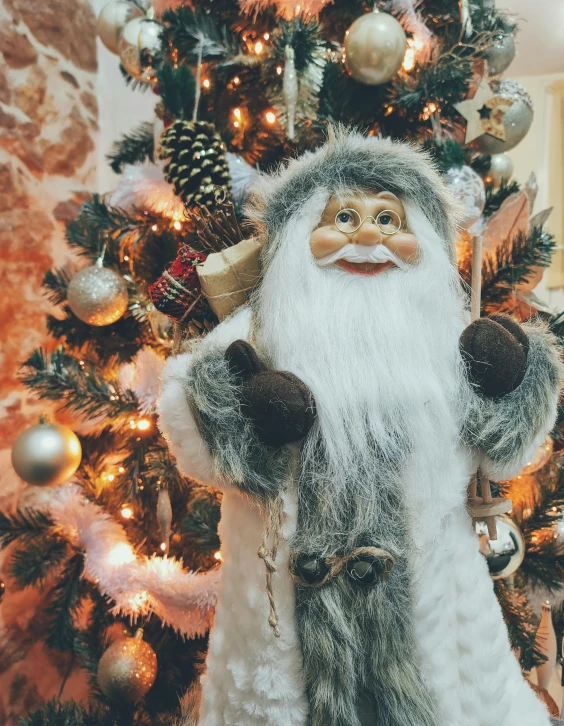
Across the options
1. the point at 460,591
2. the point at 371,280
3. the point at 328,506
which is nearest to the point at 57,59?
the point at 371,280

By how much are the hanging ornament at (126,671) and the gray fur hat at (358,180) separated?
2.20 feet

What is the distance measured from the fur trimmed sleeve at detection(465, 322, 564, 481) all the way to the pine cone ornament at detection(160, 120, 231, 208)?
46 cm

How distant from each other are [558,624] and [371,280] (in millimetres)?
720

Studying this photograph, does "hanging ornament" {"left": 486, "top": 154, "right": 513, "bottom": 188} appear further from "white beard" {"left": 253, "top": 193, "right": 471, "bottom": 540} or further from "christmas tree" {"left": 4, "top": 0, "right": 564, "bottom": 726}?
"white beard" {"left": 253, "top": 193, "right": 471, "bottom": 540}

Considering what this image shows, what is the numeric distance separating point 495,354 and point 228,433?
278 millimetres

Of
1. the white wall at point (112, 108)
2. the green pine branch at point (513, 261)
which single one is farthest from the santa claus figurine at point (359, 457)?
the white wall at point (112, 108)

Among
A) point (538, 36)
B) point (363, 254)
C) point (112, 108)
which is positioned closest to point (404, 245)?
point (363, 254)

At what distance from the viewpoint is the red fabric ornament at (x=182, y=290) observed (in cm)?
69

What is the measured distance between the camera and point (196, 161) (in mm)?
790

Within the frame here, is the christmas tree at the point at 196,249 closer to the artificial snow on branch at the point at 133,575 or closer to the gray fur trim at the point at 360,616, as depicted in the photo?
the artificial snow on branch at the point at 133,575

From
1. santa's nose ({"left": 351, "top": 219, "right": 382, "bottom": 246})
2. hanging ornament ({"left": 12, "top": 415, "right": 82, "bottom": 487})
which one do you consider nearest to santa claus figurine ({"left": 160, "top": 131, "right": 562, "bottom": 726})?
santa's nose ({"left": 351, "top": 219, "right": 382, "bottom": 246})

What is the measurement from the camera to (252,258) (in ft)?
2.20

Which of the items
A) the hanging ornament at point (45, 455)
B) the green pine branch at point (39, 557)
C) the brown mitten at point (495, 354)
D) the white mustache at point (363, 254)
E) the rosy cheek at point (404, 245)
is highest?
the rosy cheek at point (404, 245)

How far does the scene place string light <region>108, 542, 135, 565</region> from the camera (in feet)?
2.92
